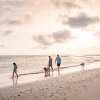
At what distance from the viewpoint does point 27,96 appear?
1545 cm

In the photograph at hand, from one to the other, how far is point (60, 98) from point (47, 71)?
54.6ft

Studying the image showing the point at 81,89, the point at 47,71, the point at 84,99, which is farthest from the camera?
the point at 47,71

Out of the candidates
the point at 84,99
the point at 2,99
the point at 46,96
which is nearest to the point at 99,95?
the point at 84,99

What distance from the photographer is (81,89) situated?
53.3ft

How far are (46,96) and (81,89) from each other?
A: 2547mm

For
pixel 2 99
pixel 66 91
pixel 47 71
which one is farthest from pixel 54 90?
pixel 47 71

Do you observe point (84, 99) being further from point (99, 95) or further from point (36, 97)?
point (36, 97)

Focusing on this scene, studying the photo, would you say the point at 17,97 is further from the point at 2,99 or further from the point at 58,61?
the point at 58,61

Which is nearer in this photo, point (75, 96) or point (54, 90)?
point (75, 96)

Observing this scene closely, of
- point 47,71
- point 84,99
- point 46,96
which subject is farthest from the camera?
point 47,71

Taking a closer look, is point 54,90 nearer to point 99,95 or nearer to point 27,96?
point 27,96

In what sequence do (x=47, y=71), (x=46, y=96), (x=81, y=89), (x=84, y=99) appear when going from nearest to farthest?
1. (x=84, y=99)
2. (x=46, y=96)
3. (x=81, y=89)
4. (x=47, y=71)

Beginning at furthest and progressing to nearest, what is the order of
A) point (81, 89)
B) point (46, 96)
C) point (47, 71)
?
1. point (47, 71)
2. point (81, 89)
3. point (46, 96)

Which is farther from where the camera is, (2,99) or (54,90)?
(54,90)
